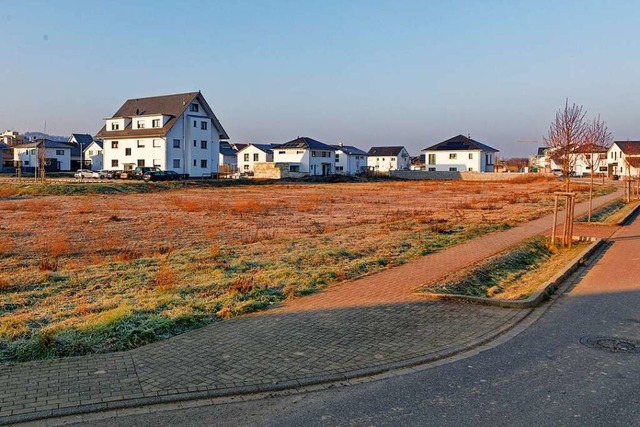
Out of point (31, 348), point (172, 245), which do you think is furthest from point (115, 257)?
point (31, 348)

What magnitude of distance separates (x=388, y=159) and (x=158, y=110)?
212 feet

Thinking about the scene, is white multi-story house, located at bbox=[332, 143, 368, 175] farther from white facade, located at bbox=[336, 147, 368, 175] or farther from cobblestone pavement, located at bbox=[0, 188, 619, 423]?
cobblestone pavement, located at bbox=[0, 188, 619, 423]

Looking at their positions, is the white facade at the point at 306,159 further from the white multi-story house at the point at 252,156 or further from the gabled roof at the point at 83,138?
the gabled roof at the point at 83,138

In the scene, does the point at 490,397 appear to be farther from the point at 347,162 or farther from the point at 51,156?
the point at 347,162

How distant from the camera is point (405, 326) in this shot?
295 inches

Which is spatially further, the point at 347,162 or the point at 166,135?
the point at 347,162

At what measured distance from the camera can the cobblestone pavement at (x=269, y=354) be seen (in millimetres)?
5164

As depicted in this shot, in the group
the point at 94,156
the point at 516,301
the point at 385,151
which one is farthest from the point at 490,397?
the point at 385,151

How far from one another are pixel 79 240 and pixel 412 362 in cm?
1262

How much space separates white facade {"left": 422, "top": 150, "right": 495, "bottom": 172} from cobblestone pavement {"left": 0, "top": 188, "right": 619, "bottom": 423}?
86.4 metres

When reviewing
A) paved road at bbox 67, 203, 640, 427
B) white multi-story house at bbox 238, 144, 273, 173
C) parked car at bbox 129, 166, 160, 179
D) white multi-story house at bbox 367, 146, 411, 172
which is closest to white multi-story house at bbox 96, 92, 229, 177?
parked car at bbox 129, 166, 160, 179

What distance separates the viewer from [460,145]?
93.9m

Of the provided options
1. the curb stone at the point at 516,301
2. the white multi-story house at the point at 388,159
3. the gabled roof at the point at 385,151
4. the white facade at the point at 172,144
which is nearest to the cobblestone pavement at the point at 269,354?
the curb stone at the point at 516,301

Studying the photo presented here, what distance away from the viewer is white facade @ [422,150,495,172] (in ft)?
300
